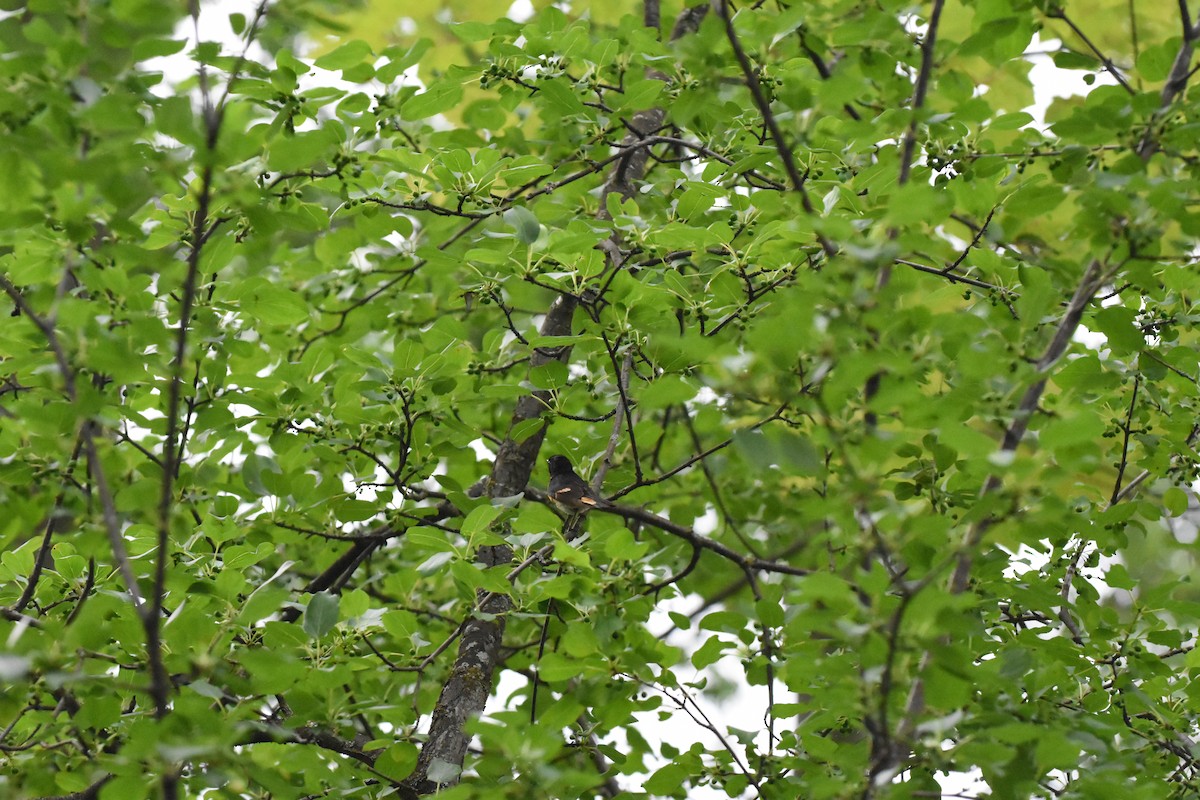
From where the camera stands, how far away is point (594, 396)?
10.3ft

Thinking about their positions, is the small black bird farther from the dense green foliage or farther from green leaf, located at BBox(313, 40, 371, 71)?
green leaf, located at BBox(313, 40, 371, 71)

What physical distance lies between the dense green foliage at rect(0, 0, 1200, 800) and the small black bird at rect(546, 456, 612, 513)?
64mm

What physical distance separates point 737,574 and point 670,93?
2136 millimetres

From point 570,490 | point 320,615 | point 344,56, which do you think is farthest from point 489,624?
point 344,56

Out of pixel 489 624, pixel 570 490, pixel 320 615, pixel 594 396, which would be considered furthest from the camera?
pixel 594 396

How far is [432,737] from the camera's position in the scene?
2.75 meters

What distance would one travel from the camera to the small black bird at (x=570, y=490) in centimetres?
271

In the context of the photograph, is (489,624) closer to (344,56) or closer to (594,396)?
(594,396)

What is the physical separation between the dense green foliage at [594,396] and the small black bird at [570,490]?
0.06 meters

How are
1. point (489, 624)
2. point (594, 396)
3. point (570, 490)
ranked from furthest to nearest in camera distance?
point (594, 396), point (489, 624), point (570, 490)

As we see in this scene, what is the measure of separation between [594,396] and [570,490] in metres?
0.41

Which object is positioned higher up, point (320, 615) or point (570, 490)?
point (570, 490)

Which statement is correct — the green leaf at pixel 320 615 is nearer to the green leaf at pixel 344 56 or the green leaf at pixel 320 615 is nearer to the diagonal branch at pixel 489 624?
the diagonal branch at pixel 489 624

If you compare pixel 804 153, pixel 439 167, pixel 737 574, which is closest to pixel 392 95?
pixel 439 167
